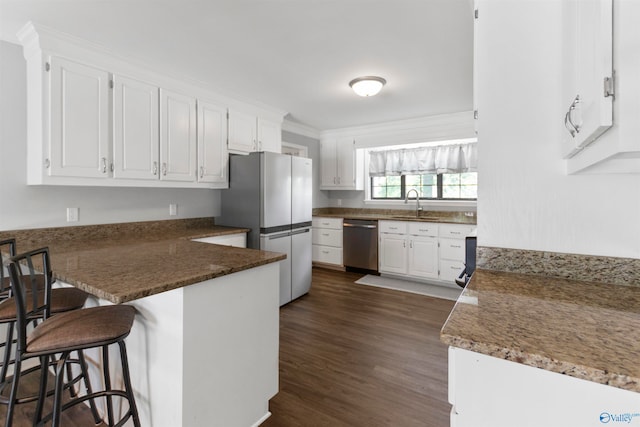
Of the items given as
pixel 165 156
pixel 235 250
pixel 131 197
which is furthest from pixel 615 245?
pixel 131 197

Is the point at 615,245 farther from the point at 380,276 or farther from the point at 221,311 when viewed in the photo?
the point at 380,276

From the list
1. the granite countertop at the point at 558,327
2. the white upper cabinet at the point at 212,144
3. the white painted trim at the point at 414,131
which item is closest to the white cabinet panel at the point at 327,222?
the white painted trim at the point at 414,131

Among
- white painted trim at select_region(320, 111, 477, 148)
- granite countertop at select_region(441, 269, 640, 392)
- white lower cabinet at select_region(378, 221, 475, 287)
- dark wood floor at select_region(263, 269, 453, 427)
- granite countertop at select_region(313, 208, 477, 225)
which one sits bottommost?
dark wood floor at select_region(263, 269, 453, 427)

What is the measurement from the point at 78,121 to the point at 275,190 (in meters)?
1.81

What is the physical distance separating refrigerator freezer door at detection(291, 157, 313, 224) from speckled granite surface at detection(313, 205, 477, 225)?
1.21 meters

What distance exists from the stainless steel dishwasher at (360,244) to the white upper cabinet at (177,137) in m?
2.59

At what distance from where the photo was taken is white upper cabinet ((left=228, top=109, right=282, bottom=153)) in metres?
3.58

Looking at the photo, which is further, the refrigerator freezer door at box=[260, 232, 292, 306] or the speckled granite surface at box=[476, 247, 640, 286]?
the refrigerator freezer door at box=[260, 232, 292, 306]

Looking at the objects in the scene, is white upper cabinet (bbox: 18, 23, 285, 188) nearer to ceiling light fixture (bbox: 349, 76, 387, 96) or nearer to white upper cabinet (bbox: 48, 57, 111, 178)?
white upper cabinet (bbox: 48, 57, 111, 178)

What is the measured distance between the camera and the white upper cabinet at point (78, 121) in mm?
2197

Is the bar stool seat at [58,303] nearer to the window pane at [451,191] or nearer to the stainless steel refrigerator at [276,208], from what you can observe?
Result: the stainless steel refrigerator at [276,208]

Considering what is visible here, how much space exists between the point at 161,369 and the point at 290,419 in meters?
0.80

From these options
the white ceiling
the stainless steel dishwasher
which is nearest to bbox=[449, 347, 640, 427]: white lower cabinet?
the white ceiling

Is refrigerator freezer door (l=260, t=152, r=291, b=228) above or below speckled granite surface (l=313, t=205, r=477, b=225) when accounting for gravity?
above
